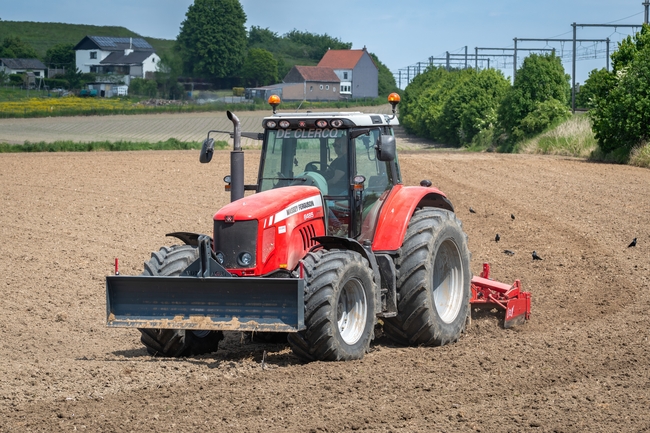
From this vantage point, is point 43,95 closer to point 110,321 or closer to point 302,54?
point 302,54

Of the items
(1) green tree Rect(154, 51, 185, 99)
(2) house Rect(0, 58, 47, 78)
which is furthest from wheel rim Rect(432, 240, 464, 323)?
(2) house Rect(0, 58, 47, 78)

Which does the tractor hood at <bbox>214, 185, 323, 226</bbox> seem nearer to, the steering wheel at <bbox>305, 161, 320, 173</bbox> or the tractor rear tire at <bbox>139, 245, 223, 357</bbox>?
the steering wheel at <bbox>305, 161, 320, 173</bbox>

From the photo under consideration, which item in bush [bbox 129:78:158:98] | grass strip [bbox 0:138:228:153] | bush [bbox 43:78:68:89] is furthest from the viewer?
bush [bbox 43:78:68:89]

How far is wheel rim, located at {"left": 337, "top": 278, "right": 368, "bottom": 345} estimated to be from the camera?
7.51 meters

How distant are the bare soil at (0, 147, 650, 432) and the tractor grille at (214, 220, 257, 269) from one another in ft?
2.91

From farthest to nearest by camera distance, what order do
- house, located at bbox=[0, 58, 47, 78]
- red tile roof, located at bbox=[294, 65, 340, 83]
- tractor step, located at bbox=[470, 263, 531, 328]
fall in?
house, located at bbox=[0, 58, 47, 78] < red tile roof, located at bbox=[294, 65, 340, 83] < tractor step, located at bbox=[470, 263, 531, 328]

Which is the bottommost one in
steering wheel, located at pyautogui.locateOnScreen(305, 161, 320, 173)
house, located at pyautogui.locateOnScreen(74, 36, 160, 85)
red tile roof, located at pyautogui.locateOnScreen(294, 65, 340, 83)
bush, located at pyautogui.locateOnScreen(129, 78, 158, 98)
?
steering wheel, located at pyautogui.locateOnScreen(305, 161, 320, 173)

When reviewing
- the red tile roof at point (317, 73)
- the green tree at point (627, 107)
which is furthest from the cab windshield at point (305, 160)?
the red tile roof at point (317, 73)

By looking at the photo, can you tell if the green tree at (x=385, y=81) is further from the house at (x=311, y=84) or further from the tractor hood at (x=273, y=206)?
the tractor hood at (x=273, y=206)

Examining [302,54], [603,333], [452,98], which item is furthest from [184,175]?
[302,54]

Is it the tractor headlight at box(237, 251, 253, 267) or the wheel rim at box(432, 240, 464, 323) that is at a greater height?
the tractor headlight at box(237, 251, 253, 267)

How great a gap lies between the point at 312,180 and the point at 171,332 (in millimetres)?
1958

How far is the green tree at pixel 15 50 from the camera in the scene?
351 ft

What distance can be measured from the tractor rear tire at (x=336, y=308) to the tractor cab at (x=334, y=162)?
0.76m
